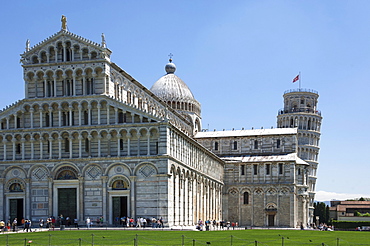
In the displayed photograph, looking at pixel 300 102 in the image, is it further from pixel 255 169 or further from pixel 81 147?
pixel 81 147

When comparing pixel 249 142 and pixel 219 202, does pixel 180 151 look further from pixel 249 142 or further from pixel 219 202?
pixel 249 142

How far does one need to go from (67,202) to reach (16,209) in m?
5.96

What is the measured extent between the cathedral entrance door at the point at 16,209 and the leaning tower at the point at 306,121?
80063 mm

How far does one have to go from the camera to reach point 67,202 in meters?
63.3

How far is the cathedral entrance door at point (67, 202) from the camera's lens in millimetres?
63062

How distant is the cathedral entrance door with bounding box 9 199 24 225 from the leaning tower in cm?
8006

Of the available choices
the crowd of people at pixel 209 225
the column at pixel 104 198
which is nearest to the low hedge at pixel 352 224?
the crowd of people at pixel 209 225

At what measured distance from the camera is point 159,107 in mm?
84312

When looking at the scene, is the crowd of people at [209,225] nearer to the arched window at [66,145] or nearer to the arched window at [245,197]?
the arched window at [245,197]

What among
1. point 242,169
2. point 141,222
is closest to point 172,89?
point 242,169

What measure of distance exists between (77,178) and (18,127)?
9.14 m

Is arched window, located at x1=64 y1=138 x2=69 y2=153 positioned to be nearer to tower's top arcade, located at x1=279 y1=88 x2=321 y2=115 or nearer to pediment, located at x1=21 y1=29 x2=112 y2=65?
pediment, located at x1=21 y1=29 x2=112 y2=65

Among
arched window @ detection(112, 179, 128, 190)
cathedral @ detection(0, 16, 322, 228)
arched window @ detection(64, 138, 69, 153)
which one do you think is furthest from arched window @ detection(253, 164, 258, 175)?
arched window @ detection(64, 138, 69, 153)

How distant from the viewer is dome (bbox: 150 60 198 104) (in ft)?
334
